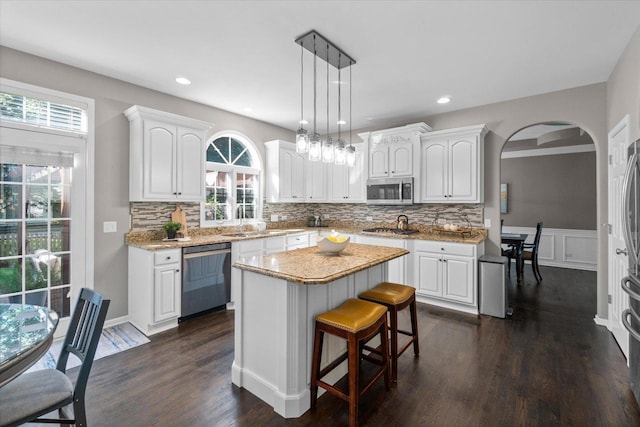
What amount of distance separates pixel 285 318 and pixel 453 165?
332 cm

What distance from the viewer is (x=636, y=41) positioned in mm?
2451

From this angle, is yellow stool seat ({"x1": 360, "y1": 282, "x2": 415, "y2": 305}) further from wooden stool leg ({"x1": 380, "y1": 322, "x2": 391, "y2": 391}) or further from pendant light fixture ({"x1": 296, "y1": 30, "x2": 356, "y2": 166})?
pendant light fixture ({"x1": 296, "y1": 30, "x2": 356, "y2": 166})

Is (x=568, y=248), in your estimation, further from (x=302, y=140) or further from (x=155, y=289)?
(x=155, y=289)

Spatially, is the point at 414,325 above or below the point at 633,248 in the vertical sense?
below

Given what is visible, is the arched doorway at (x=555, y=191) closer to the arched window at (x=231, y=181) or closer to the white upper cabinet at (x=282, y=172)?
the white upper cabinet at (x=282, y=172)

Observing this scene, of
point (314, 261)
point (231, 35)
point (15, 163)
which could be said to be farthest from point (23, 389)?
point (231, 35)

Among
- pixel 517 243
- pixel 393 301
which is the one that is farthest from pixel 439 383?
pixel 517 243

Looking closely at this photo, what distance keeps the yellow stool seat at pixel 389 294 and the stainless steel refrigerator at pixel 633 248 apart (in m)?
1.40

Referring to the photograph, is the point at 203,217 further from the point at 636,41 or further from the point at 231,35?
the point at 636,41

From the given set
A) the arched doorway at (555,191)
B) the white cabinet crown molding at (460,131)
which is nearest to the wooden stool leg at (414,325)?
the white cabinet crown molding at (460,131)

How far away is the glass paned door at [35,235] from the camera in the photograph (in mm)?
2805

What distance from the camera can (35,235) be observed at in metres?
2.96

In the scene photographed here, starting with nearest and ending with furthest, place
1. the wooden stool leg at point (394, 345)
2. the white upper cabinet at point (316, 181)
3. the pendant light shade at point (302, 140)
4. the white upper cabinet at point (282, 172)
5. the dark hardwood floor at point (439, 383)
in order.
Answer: the dark hardwood floor at point (439, 383)
the wooden stool leg at point (394, 345)
the pendant light shade at point (302, 140)
the white upper cabinet at point (282, 172)
the white upper cabinet at point (316, 181)

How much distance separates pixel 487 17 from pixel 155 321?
4.06 metres
